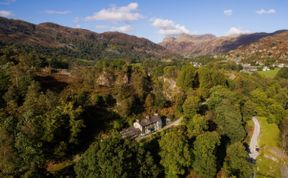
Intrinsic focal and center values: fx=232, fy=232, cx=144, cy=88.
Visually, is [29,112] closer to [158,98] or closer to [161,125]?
[161,125]

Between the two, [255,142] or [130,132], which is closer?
[130,132]

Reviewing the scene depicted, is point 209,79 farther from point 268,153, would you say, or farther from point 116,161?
point 116,161

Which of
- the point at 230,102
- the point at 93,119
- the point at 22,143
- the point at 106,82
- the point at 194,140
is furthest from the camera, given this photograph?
the point at 106,82

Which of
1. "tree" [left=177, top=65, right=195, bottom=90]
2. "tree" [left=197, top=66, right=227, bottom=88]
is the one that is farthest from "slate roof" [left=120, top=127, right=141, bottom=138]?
"tree" [left=197, top=66, right=227, bottom=88]

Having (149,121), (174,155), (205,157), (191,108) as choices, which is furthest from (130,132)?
(205,157)

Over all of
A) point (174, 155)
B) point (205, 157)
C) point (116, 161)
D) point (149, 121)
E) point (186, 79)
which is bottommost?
point (205, 157)

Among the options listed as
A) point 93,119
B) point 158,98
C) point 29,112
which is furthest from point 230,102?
point 29,112

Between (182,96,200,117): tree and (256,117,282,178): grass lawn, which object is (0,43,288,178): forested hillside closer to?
(182,96,200,117): tree
